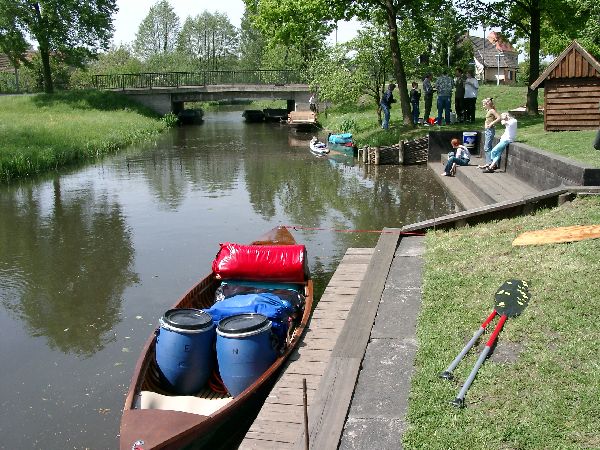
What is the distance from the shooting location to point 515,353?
20.7ft

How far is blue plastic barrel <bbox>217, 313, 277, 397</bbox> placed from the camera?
6910mm

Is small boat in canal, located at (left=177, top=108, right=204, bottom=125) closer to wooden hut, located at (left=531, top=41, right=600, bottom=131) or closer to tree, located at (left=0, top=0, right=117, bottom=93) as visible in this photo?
tree, located at (left=0, top=0, right=117, bottom=93)

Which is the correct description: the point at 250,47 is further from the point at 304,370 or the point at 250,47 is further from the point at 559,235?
the point at 304,370

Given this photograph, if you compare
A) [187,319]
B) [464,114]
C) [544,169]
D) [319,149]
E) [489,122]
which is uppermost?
Result: [464,114]

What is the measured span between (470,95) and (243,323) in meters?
20.3

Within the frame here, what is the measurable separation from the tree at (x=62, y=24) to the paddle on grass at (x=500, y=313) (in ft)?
142

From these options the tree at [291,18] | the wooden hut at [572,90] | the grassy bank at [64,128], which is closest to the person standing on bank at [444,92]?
the tree at [291,18]

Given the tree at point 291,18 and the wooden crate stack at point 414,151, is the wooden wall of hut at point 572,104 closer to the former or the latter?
the wooden crate stack at point 414,151

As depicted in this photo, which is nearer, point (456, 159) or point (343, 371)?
point (343, 371)

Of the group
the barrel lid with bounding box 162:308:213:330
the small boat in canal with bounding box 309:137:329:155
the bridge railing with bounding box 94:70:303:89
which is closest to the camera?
the barrel lid with bounding box 162:308:213:330

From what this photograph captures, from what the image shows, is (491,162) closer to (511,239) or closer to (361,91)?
(511,239)

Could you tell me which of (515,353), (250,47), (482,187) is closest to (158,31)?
(250,47)

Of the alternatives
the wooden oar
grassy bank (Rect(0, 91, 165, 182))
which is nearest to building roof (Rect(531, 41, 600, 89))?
the wooden oar

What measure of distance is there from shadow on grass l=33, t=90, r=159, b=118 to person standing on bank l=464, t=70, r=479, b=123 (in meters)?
27.7
